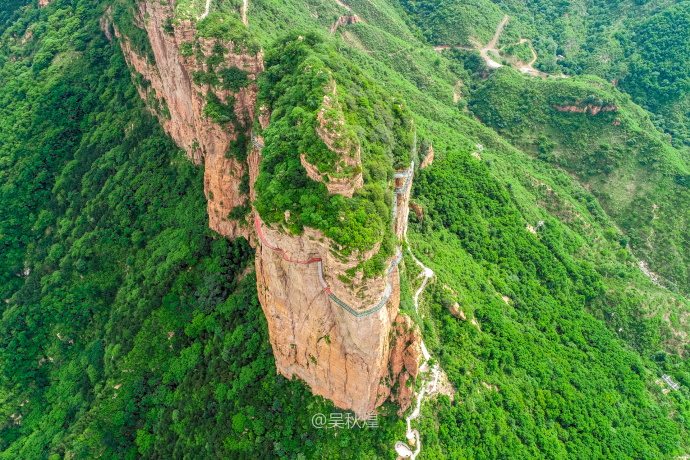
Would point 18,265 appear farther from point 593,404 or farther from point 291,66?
point 593,404

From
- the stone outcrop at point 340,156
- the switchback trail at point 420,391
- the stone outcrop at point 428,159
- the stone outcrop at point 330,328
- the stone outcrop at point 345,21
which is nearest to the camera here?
the stone outcrop at point 340,156

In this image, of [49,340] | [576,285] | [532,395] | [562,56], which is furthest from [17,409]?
[562,56]

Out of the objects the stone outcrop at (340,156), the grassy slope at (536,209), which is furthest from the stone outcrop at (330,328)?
the grassy slope at (536,209)

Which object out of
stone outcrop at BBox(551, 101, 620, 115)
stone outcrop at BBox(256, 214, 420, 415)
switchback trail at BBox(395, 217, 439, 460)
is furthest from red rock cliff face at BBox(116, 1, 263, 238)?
stone outcrop at BBox(551, 101, 620, 115)

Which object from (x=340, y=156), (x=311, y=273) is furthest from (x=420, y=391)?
(x=340, y=156)

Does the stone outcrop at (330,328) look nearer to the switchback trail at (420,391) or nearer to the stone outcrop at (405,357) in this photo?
the stone outcrop at (405,357)
